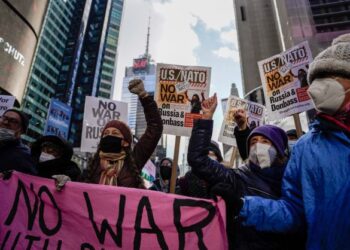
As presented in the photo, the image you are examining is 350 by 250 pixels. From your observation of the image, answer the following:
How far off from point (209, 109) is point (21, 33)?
68.2 ft

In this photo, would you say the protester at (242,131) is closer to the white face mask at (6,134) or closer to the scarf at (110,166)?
the scarf at (110,166)

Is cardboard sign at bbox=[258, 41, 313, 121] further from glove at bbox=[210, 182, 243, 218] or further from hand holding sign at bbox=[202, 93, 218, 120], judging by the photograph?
glove at bbox=[210, 182, 243, 218]

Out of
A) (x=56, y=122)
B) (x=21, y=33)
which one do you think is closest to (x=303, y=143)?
(x=56, y=122)

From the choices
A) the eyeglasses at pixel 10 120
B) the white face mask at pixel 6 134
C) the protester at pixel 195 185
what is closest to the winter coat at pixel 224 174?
the protester at pixel 195 185

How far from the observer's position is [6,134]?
10.0 ft

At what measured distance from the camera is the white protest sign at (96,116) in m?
5.44

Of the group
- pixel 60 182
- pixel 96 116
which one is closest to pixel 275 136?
pixel 60 182

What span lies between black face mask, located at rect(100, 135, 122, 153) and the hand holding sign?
84cm

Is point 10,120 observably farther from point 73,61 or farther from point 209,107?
point 73,61

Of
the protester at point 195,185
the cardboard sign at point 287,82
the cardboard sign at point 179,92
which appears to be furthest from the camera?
the cardboard sign at point 287,82

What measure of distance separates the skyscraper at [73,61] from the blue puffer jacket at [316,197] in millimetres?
73751

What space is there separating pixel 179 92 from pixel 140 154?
74.0 inches

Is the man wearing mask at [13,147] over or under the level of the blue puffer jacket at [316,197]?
over

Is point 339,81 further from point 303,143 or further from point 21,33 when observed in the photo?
point 21,33
